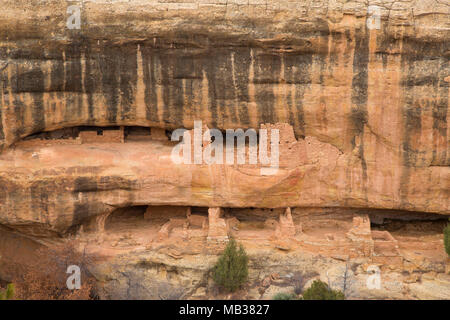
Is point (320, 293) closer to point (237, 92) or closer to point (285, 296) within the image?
point (285, 296)

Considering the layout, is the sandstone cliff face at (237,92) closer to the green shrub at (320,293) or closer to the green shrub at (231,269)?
the green shrub at (231,269)

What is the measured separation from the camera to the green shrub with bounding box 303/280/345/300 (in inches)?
415

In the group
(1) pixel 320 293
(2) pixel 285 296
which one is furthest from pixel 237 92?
(1) pixel 320 293

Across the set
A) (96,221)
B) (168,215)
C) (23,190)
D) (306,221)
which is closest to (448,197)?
(306,221)

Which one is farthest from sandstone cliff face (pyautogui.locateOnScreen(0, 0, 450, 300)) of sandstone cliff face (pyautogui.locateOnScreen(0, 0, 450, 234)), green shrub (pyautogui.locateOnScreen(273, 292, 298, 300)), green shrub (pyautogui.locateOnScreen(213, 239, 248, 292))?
green shrub (pyautogui.locateOnScreen(273, 292, 298, 300))

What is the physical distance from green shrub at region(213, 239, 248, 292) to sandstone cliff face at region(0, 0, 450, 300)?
127 centimetres

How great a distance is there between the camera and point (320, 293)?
10641mm

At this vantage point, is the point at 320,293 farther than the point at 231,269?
No

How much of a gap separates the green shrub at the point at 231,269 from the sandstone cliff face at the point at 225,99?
127 cm

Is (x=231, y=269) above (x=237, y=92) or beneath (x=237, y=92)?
beneath

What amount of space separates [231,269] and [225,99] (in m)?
3.54

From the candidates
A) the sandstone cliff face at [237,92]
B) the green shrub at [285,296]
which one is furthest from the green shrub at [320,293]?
the sandstone cliff face at [237,92]

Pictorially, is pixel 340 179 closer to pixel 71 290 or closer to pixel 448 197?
pixel 448 197

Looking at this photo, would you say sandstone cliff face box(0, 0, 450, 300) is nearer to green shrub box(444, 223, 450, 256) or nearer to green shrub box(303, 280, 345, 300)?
green shrub box(444, 223, 450, 256)
